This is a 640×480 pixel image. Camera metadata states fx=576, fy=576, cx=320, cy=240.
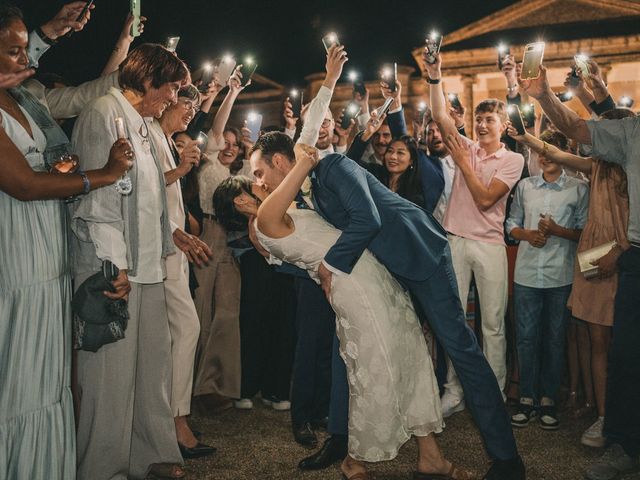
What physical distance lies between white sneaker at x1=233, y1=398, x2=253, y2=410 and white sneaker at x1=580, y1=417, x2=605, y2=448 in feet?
8.44

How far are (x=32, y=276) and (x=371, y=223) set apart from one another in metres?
1.61

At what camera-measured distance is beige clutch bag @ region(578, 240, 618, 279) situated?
3836 mm

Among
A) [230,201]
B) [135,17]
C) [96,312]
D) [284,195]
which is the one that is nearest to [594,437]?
[284,195]

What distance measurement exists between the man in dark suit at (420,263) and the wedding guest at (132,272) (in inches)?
28.2

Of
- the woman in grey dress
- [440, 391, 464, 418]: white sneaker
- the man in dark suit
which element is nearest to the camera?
the woman in grey dress

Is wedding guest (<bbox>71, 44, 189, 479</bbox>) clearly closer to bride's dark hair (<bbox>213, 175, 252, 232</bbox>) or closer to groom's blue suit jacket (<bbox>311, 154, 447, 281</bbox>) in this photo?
groom's blue suit jacket (<bbox>311, 154, 447, 281</bbox>)

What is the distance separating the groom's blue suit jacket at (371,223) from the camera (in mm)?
3001

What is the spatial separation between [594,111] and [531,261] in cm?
127

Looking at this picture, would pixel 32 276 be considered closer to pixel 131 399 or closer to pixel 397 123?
pixel 131 399

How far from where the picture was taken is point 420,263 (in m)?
3.22

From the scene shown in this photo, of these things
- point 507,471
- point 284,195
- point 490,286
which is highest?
point 284,195

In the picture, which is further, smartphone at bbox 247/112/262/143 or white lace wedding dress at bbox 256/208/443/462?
smartphone at bbox 247/112/262/143

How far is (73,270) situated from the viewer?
2.96 meters

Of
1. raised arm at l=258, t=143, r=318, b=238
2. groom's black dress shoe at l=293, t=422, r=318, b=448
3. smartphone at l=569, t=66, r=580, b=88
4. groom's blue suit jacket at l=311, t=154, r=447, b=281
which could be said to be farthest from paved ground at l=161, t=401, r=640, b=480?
smartphone at l=569, t=66, r=580, b=88
